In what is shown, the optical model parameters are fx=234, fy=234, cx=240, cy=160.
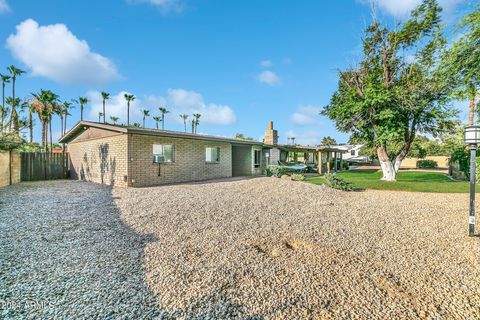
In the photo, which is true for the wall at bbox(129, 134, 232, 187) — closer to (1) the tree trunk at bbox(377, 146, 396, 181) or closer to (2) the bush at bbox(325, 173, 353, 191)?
(2) the bush at bbox(325, 173, 353, 191)

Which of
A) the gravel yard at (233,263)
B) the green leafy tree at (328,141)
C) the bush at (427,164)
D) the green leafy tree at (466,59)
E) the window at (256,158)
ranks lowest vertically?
the gravel yard at (233,263)

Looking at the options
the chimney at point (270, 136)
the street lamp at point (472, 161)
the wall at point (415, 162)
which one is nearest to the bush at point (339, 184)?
the street lamp at point (472, 161)

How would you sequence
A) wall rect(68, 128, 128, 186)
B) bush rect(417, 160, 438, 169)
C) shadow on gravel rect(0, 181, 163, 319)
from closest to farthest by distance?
1. shadow on gravel rect(0, 181, 163, 319)
2. wall rect(68, 128, 128, 186)
3. bush rect(417, 160, 438, 169)

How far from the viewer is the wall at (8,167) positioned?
11.5 meters

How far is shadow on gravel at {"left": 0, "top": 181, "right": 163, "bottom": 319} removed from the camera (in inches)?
98.7

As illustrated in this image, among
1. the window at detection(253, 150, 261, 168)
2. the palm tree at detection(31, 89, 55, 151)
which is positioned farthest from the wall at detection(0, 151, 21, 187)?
the window at detection(253, 150, 261, 168)

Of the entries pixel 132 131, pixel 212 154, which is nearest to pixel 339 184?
pixel 212 154

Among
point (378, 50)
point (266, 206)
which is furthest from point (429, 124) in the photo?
point (266, 206)

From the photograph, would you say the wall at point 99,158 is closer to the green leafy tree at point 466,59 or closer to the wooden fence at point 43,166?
the wooden fence at point 43,166

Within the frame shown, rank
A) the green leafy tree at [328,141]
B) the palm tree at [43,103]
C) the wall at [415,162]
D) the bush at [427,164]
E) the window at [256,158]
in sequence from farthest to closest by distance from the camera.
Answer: the green leafy tree at [328,141] → the wall at [415,162] → the bush at [427,164] → the palm tree at [43,103] → the window at [256,158]

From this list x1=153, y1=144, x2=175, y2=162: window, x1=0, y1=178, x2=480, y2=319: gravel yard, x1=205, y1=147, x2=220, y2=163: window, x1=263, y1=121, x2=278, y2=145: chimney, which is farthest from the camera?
x1=263, y1=121, x2=278, y2=145: chimney

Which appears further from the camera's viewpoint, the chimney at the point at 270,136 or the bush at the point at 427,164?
the bush at the point at 427,164

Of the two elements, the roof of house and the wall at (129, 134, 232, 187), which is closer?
the roof of house

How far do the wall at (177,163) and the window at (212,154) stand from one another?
0.25m
